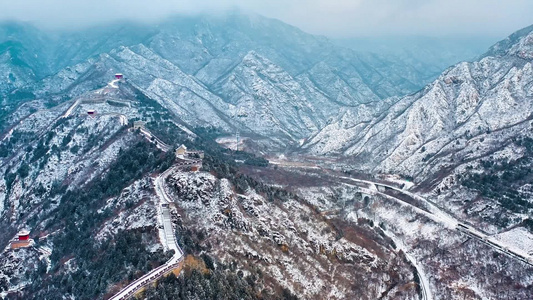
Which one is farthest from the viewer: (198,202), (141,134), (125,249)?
(141,134)

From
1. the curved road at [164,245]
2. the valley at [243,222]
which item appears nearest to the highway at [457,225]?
the valley at [243,222]

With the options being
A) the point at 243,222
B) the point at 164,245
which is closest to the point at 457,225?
the point at 243,222

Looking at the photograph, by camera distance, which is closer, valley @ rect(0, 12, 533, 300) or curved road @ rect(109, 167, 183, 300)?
curved road @ rect(109, 167, 183, 300)

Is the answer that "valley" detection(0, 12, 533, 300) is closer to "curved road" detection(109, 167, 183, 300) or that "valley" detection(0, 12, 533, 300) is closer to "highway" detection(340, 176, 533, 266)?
"curved road" detection(109, 167, 183, 300)

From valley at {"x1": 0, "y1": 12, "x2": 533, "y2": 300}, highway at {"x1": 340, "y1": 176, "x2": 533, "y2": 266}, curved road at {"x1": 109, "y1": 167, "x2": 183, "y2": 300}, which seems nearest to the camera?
curved road at {"x1": 109, "y1": 167, "x2": 183, "y2": 300}

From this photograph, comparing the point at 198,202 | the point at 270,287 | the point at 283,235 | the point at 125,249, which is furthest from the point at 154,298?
the point at 283,235

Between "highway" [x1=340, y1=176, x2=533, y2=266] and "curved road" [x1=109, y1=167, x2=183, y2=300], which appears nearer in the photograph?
"curved road" [x1=109, y1=167, x2=183, y2=300]

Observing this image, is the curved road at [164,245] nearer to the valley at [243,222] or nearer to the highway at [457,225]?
the valley at [243,222]

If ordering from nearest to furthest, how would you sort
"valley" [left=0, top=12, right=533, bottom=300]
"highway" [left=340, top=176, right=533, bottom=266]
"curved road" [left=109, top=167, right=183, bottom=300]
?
1. "curved road" [left=109, top=167, right=183, bottom=300]
2. "valley" [left=0, top=12, right=533, bottom=300]
3. "highway" [left=340, top=176, right=533, bottom=266]

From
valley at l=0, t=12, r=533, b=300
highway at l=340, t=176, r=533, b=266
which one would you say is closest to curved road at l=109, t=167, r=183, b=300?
valley at l=0, t=12, r=533, b=300

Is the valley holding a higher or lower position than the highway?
lower

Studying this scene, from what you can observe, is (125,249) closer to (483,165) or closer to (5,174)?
(5,174)
